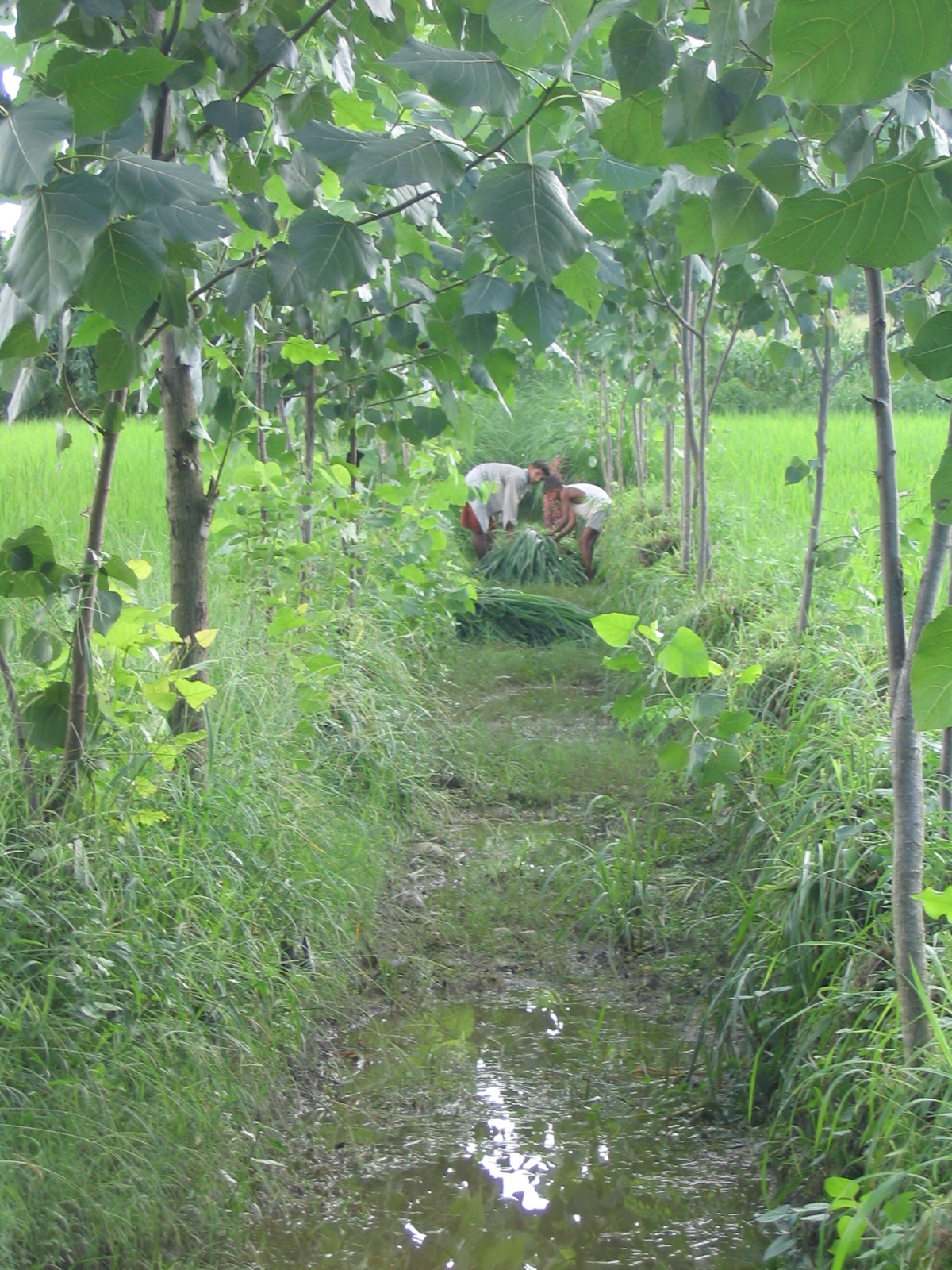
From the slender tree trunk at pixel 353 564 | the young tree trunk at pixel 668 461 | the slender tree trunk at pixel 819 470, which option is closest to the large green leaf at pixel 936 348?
the slender tree trunk at pixel 819 470

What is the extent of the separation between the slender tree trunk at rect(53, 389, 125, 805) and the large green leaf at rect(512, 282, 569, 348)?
72 centimetres

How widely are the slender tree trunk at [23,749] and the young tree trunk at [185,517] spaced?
1.13ft

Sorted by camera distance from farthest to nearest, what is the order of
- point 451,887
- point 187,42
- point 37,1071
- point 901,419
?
point 901,419 < point 451,887 < point 37,1071 < point 187,42

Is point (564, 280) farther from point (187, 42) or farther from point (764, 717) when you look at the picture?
point (764, 717)

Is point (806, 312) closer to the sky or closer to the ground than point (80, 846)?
closer to the sky

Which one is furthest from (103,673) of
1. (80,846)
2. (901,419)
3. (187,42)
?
(901,419)

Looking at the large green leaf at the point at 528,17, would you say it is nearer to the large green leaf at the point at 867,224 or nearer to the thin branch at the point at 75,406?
the large green leaf at the point at 867,224

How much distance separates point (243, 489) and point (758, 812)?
193 centimetres

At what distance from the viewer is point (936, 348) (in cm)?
96

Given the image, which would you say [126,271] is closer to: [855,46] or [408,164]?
[408,164]

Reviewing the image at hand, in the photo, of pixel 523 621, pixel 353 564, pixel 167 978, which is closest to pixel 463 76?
pixel 167 978

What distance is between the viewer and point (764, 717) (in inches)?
138

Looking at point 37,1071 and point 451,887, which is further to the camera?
point 451,887

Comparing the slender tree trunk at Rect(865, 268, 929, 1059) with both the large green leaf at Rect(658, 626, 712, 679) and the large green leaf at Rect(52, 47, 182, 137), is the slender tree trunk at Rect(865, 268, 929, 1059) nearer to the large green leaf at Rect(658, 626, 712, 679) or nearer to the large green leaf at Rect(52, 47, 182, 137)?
the large green leaf at Rect(658, 626, 712, 679)
